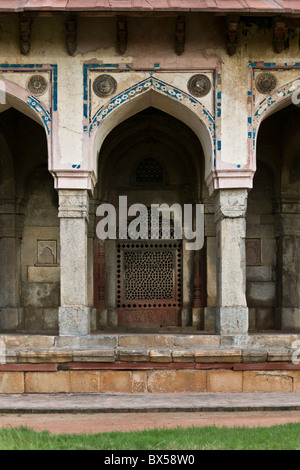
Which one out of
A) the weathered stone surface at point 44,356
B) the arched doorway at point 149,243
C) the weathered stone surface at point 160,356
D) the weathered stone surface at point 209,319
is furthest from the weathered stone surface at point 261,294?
the weathered stone surface at point 44,356

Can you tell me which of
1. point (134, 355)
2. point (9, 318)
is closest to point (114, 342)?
point (134, 355)

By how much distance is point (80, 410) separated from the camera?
723cm

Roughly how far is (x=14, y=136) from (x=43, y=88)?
2.76 metres

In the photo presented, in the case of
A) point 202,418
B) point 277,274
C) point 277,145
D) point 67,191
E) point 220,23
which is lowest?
point 202,418

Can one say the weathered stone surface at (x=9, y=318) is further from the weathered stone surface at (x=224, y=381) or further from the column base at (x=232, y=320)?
the weathered stone surface at (x=224, y=381)

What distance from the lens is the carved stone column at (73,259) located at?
30.2 feet

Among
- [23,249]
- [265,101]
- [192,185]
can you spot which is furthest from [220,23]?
[23,249]

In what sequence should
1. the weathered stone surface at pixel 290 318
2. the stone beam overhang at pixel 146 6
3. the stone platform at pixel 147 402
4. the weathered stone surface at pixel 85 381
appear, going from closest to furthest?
the stone platform at pixel 147 402 → the weathered stone surface at pixel 85 381 → the stone beam overhang at pixel 146 6 → the weathered stone surface at pixel 290 318

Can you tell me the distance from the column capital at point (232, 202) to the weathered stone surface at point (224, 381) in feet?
6.79

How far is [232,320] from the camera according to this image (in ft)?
30.5

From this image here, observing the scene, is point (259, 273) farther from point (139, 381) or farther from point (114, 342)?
point (139, 381)

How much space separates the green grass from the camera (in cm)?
538

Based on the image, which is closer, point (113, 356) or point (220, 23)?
point (113, 356)

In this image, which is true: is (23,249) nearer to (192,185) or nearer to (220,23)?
(192,185)
